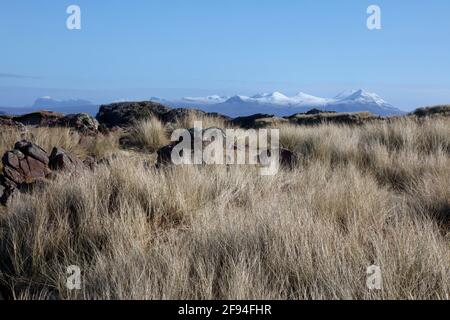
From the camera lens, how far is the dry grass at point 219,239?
2.75 m

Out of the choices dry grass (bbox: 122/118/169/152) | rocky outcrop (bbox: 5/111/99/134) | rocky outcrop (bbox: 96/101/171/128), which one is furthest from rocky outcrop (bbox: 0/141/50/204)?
rocky outcrop (bbox: 96/101/171/128)

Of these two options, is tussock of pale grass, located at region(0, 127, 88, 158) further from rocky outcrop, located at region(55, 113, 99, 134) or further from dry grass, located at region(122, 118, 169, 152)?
rocky outcrop, located at region(55, 113, 99, 134)

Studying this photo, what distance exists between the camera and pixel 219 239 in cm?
346

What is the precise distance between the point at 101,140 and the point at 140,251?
22.7 feet

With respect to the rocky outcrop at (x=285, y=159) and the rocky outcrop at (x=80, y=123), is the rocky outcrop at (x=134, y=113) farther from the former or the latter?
the rocky outcrop at (x=285, y=159)

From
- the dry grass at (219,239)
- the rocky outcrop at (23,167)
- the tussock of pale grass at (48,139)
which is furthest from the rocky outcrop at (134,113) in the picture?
the dry grass at (219,239)

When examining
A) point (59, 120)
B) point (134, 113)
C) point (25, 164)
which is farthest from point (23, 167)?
point (134, 113)

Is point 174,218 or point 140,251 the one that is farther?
point 174,218

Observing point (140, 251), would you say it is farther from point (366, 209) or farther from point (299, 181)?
point (299, 181)

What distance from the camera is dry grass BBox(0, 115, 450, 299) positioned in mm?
2752

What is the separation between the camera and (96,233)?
12.7ft

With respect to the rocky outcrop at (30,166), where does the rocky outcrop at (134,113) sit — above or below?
above

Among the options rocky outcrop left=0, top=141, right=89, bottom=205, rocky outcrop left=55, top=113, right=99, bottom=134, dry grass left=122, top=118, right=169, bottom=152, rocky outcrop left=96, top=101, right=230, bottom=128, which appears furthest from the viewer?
rocky outcrop left=96, top=101, right=230, bottom=128
